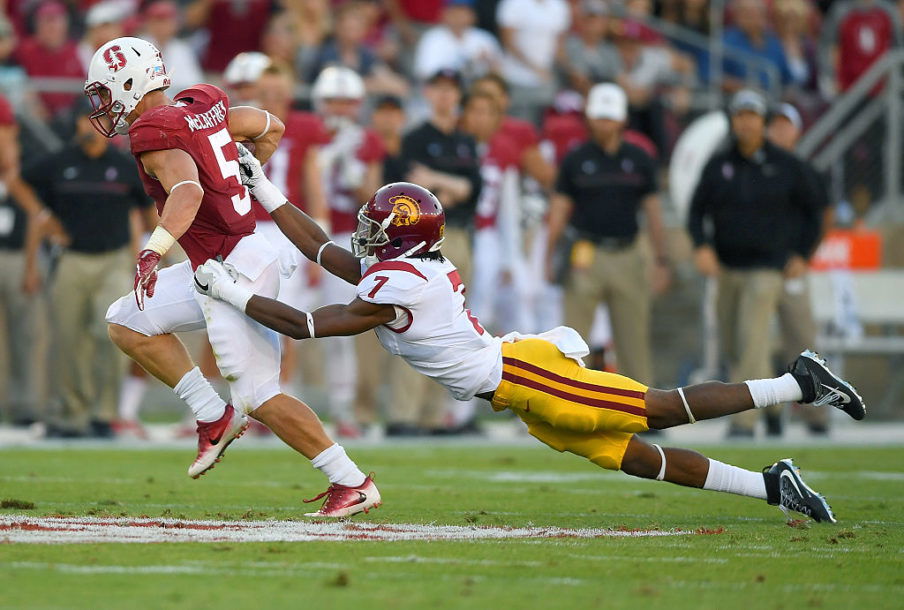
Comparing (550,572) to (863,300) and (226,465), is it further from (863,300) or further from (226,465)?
(863,300)

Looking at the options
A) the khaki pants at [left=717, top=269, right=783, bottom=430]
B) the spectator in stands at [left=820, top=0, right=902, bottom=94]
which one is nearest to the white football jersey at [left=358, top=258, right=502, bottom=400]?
the khaki pants at [left=717, top=269, right=783, bottom=430]

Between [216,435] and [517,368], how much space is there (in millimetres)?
1289

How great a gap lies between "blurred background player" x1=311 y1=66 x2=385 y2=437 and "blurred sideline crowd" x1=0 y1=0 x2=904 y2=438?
17 mm

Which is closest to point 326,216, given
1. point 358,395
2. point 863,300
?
point 358,395

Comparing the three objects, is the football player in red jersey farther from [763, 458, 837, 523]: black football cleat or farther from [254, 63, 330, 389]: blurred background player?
[254, 63, 330, 389]: blurred background player

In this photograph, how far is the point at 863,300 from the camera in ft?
40.7

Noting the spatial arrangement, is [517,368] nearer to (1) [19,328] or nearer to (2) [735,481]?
(2) [735,481]

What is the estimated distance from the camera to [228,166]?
240 inches

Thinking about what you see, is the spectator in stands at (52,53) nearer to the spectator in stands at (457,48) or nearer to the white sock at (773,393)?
the spectator in stands at (457,48)

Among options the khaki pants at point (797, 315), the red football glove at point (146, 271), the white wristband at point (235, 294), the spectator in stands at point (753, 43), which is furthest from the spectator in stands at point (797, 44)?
the red football glove at point (146, 271)

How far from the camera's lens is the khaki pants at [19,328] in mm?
11055

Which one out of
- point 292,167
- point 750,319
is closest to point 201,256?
point 292,167

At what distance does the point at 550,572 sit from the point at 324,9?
942 centimetres

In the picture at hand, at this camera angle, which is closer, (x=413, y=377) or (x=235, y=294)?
(x=235, y=294)
